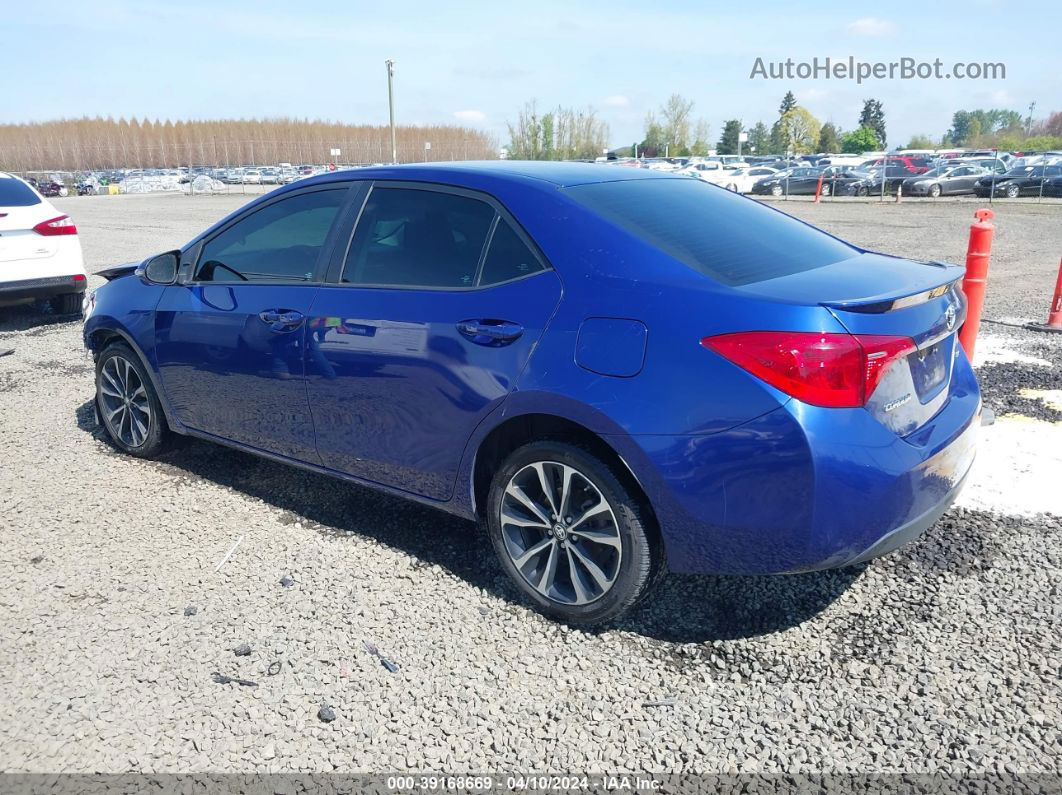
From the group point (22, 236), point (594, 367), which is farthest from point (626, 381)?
point (22, 236)

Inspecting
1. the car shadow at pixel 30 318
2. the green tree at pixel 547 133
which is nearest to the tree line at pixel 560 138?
the green tree at pixel 547 133

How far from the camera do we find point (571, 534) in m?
3.10

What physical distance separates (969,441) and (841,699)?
109 cm

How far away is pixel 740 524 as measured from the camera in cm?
268

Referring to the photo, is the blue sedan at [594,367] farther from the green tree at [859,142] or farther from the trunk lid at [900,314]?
the green tree at [859,142]

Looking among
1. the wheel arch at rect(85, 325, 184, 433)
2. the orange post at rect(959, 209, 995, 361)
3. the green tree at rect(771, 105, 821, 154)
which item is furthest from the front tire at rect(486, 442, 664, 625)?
the green tree at rect(771, 105, 821, 154)

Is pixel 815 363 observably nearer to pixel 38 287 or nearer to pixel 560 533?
pixel 560 533

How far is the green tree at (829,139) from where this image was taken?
Answer: 8753cm

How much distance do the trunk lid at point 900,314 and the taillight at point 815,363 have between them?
0.06 m

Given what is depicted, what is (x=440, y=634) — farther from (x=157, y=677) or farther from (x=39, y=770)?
(x=39, y=770)

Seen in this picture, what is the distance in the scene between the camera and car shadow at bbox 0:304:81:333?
9.23 metres

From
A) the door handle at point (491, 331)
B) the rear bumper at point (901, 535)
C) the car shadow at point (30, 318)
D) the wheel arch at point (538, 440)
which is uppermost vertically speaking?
the door handle at point (491, 331)

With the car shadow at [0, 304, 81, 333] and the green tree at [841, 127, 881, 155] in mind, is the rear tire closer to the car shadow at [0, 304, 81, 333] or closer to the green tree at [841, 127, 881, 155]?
the car shadow at [0, 304, 81, 333]

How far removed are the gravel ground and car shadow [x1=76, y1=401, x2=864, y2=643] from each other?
0.01m
